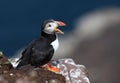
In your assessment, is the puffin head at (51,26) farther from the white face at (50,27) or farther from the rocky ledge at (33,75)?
the rocky ledge at (33,75)

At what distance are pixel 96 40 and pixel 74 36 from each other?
588 millimetres

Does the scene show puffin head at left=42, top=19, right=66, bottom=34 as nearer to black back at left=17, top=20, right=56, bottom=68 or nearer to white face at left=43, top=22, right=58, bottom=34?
white face at left=43, top=22, right=58, bottom=34

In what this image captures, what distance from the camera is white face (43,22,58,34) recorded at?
916 cm

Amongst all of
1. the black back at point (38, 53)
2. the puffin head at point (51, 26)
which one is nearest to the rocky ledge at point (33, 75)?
the black back at point (38, 53)

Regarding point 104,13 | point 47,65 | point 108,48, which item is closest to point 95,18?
point 104,13

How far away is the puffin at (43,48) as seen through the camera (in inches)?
355

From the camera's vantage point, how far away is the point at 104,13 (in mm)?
15227

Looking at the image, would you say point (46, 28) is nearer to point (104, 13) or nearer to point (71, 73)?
point (71, 73)

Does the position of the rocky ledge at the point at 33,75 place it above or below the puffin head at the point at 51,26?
below

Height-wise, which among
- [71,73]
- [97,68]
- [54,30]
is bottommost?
[97,68]

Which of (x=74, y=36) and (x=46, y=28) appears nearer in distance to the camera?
(x=46, y=28)

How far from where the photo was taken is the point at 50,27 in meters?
9.18

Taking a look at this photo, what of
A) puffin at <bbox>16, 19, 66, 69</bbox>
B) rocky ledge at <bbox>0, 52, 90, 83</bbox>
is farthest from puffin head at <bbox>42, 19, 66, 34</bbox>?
rocky ledge at <bbox>0, 52, 90, 83</bbox>

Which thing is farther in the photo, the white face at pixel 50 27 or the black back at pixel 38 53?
the white face at pixel 50 27
